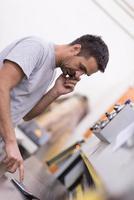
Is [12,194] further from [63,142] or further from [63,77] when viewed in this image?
[63,142]

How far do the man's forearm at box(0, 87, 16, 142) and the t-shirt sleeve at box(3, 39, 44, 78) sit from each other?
91 mm

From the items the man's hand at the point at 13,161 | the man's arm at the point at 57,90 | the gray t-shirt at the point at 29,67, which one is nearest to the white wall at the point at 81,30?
the man's arm at the point at 57,90

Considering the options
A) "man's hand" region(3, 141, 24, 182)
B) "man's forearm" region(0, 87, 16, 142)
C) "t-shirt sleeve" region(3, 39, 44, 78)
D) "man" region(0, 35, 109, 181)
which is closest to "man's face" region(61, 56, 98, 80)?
"man" region(0, 35, 109, 181)

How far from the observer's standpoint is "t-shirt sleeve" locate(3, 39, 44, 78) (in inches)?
36.7

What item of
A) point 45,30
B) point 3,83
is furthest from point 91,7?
point 3,83

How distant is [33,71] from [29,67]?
80 millimetres

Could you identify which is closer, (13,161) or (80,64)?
(13,161)

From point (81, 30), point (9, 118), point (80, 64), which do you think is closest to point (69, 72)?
point (80, 64)

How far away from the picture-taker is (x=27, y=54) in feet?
3.14

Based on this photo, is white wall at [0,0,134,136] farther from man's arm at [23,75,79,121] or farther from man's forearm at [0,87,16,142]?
man's forearm at [0,87,16,142]

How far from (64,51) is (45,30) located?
5.01 ft

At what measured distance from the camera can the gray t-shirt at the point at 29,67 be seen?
0.95 metres

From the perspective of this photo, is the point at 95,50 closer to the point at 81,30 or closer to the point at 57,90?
the point at 57,90

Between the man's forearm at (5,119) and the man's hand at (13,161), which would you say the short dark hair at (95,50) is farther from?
the man's hand at (13,161)
